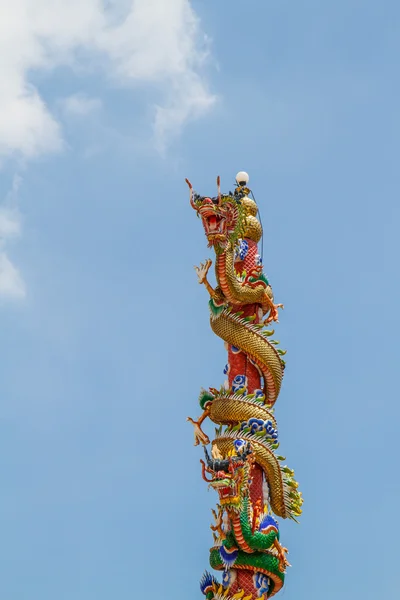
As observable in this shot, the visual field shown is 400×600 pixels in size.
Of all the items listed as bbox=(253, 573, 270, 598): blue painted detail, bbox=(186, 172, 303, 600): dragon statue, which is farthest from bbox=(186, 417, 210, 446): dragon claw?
bbox=(253, 573, 270, 598): blue painted detail

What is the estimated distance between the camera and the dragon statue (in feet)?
84.6

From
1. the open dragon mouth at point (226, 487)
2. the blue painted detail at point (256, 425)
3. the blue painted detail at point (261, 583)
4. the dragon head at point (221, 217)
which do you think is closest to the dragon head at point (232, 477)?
the open dragon mouth at point (226, 487)

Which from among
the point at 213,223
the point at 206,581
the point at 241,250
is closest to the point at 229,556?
the point at 206,581

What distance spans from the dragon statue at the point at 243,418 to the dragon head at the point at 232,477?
0.02 meters

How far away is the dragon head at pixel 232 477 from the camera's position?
25.6 metres

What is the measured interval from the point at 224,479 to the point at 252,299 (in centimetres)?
467

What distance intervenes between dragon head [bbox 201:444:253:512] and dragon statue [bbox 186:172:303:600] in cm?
2

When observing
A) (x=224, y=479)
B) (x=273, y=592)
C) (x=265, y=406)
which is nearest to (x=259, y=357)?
(x=265, y=406)

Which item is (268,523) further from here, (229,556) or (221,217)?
(221,217)

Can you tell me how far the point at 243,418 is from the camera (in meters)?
27.0

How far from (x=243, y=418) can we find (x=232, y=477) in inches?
68.7

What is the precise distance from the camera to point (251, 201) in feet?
99.0

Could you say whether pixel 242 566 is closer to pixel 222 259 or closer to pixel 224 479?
pixel 224 479

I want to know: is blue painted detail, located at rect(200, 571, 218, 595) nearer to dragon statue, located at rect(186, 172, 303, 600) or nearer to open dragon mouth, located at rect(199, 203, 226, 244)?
dragon statue, located at rect(186, 172, 303, 600)
